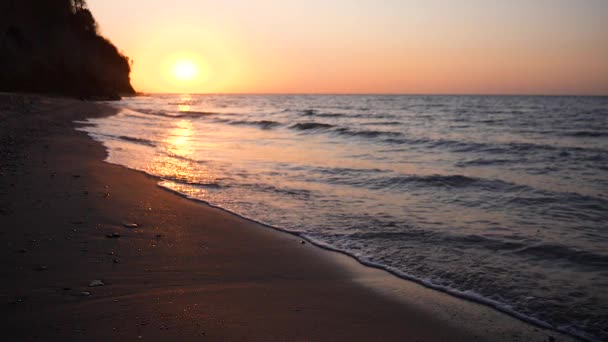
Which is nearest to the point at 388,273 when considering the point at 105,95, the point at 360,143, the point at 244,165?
the point at 244,165

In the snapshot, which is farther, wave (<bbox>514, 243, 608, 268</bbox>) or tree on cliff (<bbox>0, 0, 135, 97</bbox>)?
tree on cliff (<bbox>0, 0, 135, 97</bbox>)

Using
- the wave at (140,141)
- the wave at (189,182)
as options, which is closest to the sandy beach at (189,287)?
the wave at (189,182)

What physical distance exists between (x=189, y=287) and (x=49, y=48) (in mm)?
61121

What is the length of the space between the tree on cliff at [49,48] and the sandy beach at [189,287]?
45.9 meters

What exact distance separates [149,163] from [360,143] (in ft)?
32.4

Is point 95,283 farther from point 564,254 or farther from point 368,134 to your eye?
point 368,134

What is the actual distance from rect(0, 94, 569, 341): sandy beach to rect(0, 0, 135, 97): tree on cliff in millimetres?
45880

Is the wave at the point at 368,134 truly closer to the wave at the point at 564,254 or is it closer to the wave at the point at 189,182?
the wave at the point at 189,182

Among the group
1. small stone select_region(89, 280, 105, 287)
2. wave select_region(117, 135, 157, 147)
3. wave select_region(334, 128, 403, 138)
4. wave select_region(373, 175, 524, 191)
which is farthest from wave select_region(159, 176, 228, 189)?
wave select_region(334, 128, 403, 138)

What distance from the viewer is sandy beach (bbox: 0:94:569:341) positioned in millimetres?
3062

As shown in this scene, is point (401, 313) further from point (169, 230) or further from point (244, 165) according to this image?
point (244, 165)

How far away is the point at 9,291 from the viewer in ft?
10.9

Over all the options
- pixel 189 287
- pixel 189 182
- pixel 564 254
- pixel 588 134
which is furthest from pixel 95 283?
pixel 588 134

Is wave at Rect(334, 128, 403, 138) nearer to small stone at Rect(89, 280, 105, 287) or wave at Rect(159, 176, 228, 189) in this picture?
wave at Rect(159, 176, 228, 189)
